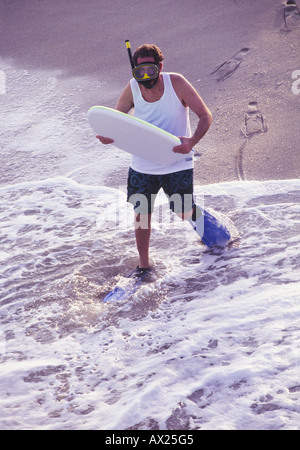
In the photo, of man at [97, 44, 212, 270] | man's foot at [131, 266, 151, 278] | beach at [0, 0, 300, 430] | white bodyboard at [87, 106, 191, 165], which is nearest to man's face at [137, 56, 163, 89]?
man at [97, 44, 212, 270]

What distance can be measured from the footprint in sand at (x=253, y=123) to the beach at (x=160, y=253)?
2 cm

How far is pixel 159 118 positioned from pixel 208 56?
4.07 metres

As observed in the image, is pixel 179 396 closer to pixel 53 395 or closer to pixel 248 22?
pixel 53 395

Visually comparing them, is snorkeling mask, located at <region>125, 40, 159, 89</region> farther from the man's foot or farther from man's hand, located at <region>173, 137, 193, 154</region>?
the man's foot

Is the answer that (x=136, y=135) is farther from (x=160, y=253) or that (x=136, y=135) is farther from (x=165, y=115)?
(x=160, y=253)

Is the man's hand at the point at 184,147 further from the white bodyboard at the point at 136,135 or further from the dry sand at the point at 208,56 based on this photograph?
the dry sand at the point at 208,56

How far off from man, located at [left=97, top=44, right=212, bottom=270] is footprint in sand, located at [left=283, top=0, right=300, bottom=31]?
4.50 m

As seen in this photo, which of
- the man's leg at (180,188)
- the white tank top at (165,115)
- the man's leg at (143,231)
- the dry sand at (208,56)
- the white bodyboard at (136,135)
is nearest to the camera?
the white bodyboard at (136,135)

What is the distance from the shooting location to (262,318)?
10.4 ft

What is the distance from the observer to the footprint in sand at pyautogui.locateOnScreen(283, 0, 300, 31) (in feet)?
22.8

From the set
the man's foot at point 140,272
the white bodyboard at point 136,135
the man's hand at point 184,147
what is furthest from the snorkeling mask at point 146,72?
the man's foot at point 140,272

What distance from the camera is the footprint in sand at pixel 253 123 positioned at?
5391 mm

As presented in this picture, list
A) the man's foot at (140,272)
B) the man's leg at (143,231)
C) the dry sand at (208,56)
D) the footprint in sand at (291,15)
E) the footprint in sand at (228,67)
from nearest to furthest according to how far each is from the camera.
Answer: the man's leg at (143,231), the man's foot at (140,272), the dry sand at (208,56), the footprint in sand at (228,67), the footprint in sand at (291,15)

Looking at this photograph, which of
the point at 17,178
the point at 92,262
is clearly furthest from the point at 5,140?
the point at 92,262
